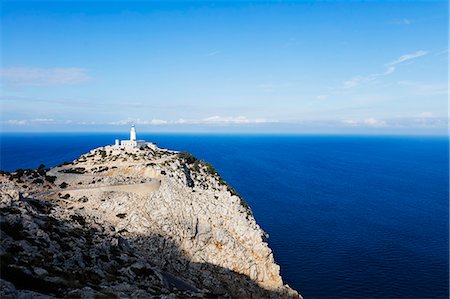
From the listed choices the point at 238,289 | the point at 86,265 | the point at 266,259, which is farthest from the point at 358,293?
the point at 86,265

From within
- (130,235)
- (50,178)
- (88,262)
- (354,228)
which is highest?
(50,178)

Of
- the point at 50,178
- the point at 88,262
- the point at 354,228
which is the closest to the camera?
the point at 88,262

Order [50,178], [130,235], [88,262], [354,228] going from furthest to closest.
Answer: [354,228] < [50,178] < [130,235] < [88,262]

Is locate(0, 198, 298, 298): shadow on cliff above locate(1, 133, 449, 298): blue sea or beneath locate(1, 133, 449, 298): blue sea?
above

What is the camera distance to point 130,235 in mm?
41312

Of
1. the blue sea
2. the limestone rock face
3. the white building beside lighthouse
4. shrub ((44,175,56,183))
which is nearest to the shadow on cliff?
the limestone rock face

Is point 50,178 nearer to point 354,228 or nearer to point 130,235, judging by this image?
point 130,235

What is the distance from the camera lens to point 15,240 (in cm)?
2592

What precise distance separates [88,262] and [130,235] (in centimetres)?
1209

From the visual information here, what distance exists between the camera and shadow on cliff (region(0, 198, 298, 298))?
74.1ft

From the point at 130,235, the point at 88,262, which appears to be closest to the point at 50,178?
the point at 130,235

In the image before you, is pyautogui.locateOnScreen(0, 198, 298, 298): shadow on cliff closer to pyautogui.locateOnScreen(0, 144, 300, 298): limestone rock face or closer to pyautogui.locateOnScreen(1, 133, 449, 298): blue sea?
pyautogui.locateOnScreen(0, 144, 300, 298): limestone rock face

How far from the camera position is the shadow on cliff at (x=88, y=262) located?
22.6 metres

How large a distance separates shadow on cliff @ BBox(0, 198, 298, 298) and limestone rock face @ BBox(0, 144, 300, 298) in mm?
98
